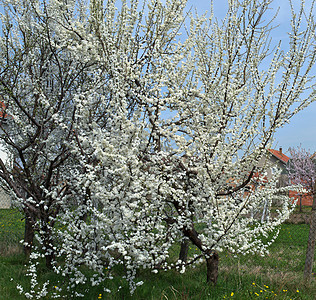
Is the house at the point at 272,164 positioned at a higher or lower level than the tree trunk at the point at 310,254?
higher

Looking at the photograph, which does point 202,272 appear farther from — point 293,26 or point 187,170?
point 293,26

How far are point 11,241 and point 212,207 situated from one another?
20.9 ft

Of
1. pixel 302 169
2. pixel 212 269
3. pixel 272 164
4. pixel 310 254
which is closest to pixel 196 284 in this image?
pixel 212 269

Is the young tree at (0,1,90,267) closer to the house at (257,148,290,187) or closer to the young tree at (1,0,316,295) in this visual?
the young tree at (1,0,316,295)

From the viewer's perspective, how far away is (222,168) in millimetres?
4707

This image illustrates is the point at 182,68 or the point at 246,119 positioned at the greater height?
the point at 182,68

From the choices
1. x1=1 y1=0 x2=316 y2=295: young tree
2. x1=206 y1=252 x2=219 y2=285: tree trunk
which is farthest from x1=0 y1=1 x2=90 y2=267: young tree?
x1=206 y1=252 x2=219 y2=285: tree trunk

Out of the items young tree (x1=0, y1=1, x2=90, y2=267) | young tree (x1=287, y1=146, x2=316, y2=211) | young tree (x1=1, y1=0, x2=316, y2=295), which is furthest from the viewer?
young tree (x1=287, y1=146, x2=316, y2=211)

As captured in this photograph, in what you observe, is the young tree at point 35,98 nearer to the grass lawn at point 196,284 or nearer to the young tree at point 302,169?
the grass lawn at point 196,284

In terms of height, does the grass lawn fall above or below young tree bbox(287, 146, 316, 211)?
below

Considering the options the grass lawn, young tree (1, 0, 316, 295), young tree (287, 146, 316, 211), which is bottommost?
the grass lawn

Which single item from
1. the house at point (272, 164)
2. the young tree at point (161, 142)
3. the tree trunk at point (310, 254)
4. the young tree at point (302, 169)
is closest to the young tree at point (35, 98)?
the young tree at point (161, 142)

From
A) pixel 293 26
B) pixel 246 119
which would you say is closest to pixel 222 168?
pixel 246 119

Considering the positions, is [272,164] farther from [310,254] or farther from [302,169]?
[302,169]
